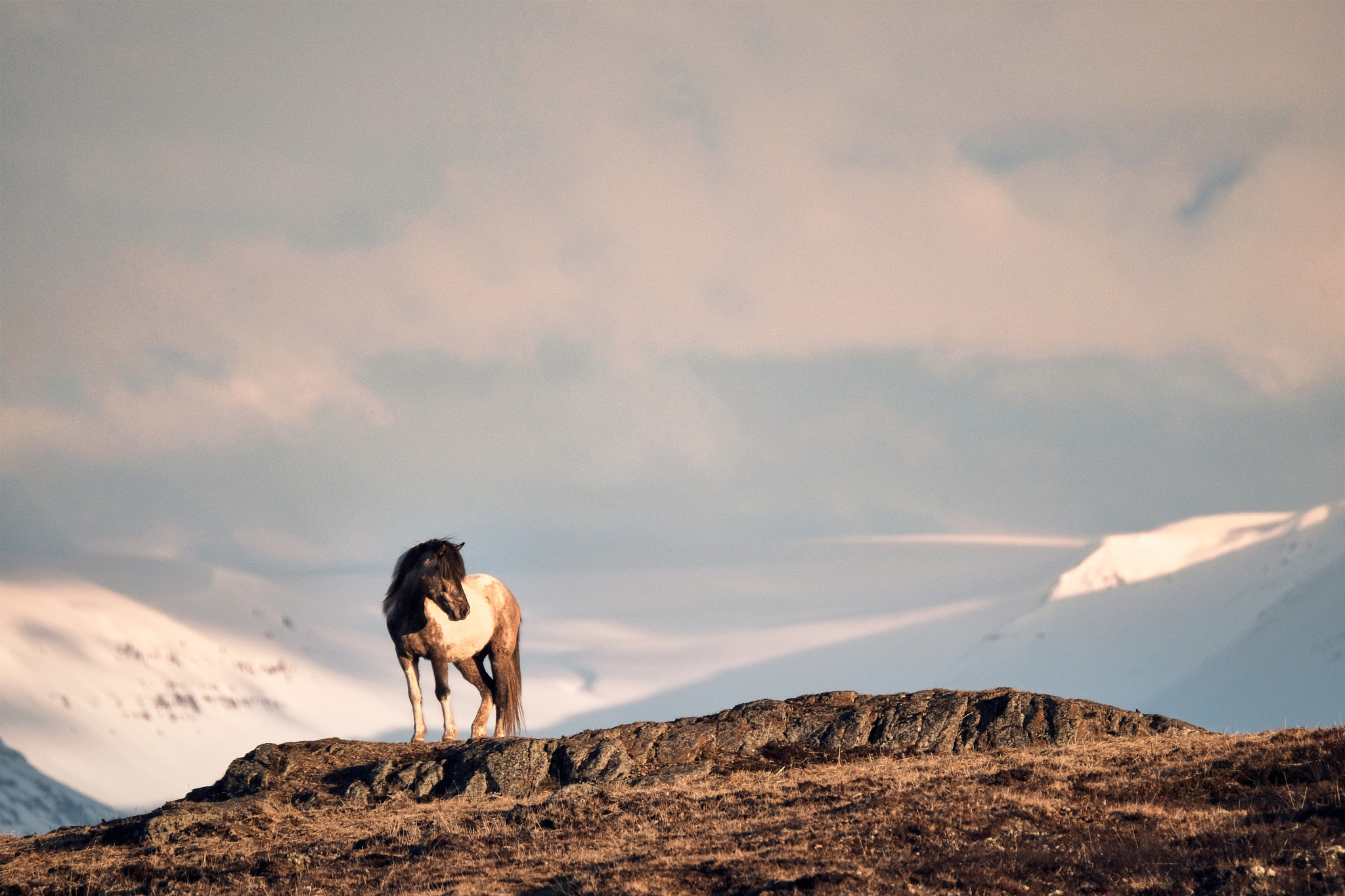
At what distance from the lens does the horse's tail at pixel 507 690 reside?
89.0ft

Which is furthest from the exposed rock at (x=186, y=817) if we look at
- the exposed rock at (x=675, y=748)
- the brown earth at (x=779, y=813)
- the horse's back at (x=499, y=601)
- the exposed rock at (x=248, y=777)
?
the horse's back at (x=499, y=601)

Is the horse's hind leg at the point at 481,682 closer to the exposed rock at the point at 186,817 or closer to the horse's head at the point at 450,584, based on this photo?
the horse's head at the point at 450,584

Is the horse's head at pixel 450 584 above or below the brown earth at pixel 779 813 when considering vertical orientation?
above

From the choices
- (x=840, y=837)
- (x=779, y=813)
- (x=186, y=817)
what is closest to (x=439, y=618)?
(x=186, y=817)

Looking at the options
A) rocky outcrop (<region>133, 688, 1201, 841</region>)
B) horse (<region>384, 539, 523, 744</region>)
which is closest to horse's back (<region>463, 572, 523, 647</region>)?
horse (<region>384, 539, 523, 744</region>)

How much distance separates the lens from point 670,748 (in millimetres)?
22922

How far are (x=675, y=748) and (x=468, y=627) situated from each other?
5.85 meters

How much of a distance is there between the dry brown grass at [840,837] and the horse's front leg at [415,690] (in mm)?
3807

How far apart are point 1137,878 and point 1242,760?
7.32m

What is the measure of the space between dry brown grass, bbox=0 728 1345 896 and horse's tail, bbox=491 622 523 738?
20.7 ft

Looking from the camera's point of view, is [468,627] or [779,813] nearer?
[779,813]

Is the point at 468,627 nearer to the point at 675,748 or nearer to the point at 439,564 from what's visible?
the point at 439,564

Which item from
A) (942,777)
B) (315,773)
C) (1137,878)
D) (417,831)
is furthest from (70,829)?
(1137,878)

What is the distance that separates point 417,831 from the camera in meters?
17.9
